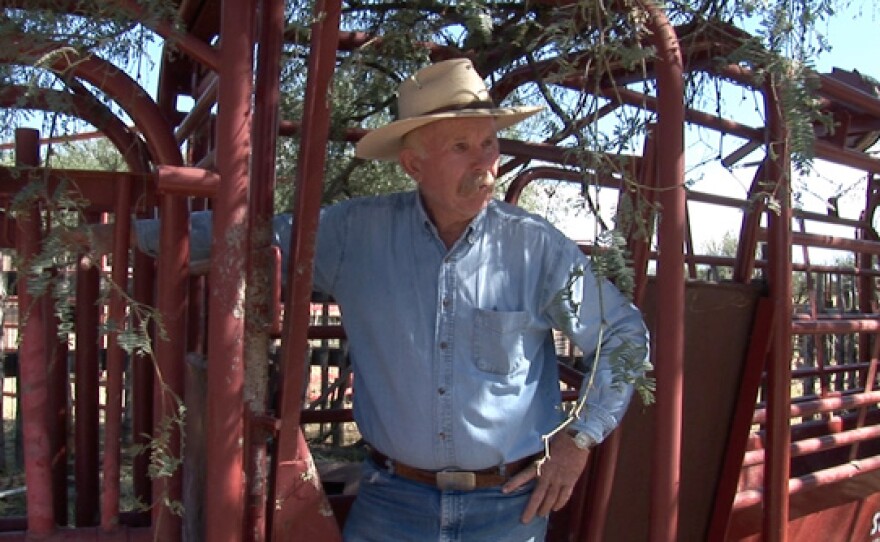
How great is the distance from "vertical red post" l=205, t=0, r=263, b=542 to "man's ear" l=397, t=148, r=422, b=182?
0.62m

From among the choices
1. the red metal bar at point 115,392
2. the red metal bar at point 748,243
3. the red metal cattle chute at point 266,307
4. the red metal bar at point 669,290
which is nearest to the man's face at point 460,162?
the red metal cattle chute at point 266,307

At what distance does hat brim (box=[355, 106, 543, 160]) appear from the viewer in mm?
2080

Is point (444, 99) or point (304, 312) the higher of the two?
point (444, 99)

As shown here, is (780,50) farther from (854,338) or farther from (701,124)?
(854,338)

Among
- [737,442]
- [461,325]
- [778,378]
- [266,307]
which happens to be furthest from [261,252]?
[737,442]

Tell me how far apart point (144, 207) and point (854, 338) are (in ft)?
26.6

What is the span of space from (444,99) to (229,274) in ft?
2.27

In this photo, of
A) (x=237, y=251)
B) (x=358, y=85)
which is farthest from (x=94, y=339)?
(x=358, y=85)

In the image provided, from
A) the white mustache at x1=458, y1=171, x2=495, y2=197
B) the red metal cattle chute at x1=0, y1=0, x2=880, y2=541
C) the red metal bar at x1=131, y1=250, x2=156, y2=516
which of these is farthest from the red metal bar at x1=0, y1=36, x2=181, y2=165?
the white mustache at x1=458, y1=171, x2=495, y2=197

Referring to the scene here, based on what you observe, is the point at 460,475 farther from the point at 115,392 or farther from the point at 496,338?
the point at 115,392

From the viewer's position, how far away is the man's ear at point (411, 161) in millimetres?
2256

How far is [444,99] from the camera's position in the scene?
2125 millimetres

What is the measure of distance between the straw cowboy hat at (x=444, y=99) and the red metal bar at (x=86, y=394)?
77 cm

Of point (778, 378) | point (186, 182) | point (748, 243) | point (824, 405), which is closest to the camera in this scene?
point (186, 182)
